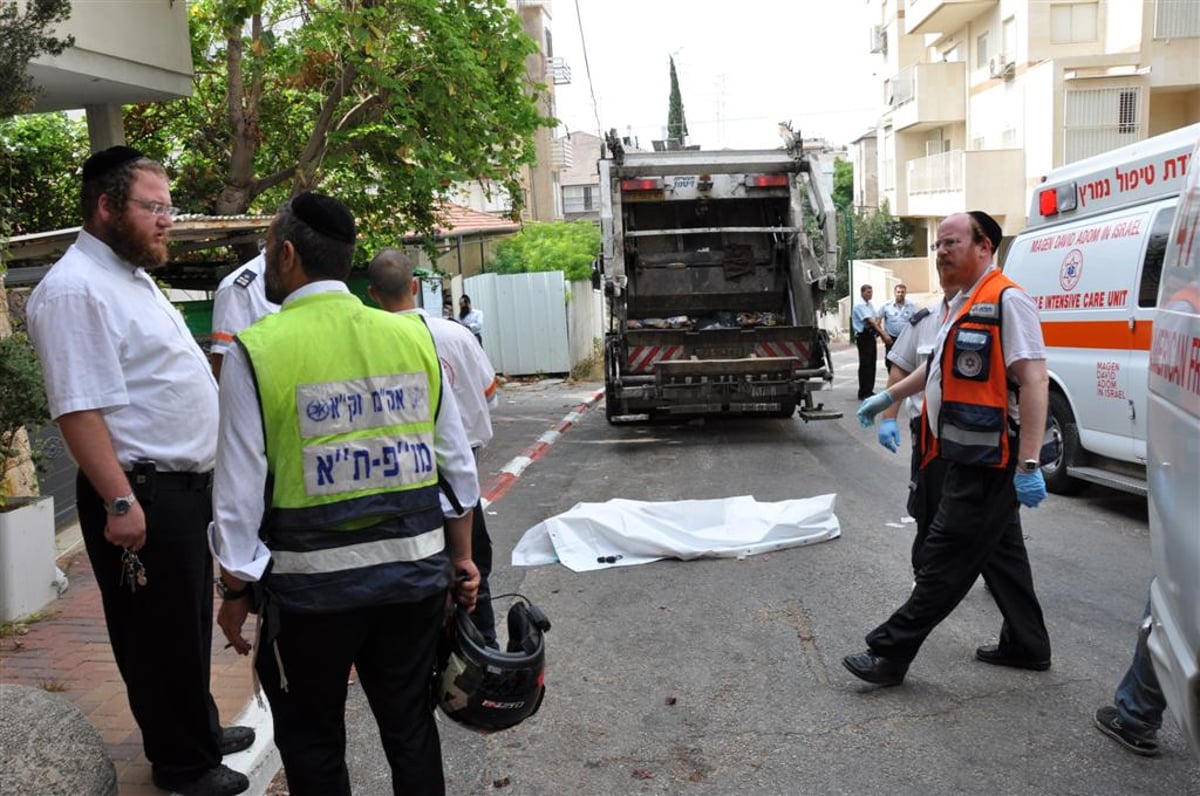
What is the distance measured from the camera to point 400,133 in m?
11.1

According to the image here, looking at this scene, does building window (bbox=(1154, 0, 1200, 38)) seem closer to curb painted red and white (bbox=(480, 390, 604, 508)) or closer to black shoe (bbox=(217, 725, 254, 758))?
curb painted red and white (bbox=(480, 390, 604, 508))

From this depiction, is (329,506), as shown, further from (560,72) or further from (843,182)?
(843,182)

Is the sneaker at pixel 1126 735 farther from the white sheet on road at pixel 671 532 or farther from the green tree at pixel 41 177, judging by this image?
the green tree at pixel 41 177

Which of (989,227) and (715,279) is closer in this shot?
(989,227)

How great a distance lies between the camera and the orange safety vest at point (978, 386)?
424cm

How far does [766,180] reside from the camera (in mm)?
12414

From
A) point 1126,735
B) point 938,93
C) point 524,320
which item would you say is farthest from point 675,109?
point 1126,735

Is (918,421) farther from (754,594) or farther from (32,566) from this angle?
(32,566)

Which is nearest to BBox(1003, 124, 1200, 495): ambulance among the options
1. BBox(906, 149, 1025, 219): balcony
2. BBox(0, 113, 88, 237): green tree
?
BBox(0, 113, 88, 237): green tree

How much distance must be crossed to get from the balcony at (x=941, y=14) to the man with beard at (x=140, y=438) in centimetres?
2886

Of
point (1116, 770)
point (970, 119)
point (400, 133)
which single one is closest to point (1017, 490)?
point (1116, 770)

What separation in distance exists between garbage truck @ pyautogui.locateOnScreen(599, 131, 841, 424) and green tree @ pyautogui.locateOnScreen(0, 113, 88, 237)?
6.85m

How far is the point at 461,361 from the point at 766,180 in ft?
27.9

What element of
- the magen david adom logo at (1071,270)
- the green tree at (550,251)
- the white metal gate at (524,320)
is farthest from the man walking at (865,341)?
the green tree at (550,251)
